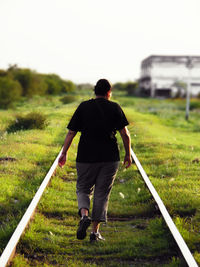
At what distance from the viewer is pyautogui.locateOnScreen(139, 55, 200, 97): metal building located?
7400 centimetres

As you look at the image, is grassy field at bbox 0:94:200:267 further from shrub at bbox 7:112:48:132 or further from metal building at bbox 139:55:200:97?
metal building at bbox 139:55:200:97

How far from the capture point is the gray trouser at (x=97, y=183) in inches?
194

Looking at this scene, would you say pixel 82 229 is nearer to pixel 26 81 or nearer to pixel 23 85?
pixel 23 85

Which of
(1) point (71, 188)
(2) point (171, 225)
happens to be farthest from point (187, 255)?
(1) point (71, 188)

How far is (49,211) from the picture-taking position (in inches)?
235

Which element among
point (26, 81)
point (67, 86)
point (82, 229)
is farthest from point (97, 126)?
point (67, 86)

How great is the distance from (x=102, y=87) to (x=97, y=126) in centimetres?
45

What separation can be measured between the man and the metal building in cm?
6926

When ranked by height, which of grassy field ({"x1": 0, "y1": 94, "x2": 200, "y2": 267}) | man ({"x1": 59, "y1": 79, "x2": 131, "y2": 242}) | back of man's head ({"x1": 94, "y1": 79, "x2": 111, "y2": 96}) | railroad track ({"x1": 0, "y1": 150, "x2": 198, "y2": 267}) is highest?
back of man's head ({"x1": 94, "y1": 79, "x2": 111, "y2": 96})

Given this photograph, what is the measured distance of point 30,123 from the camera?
49.9 ft

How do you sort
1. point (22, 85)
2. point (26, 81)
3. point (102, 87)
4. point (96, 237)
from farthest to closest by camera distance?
point (26, 81) → point (22, 85) → point (96, 237) → point (102, 87)

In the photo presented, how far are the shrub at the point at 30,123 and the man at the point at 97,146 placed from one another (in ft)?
33.4

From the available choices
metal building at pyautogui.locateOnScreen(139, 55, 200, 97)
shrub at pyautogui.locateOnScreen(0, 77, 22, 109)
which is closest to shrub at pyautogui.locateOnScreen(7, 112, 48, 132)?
shrub at pyautogui.locateOnScreen(0, 77, 22, 109)

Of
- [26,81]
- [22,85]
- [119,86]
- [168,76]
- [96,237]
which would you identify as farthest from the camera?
[119,86]
